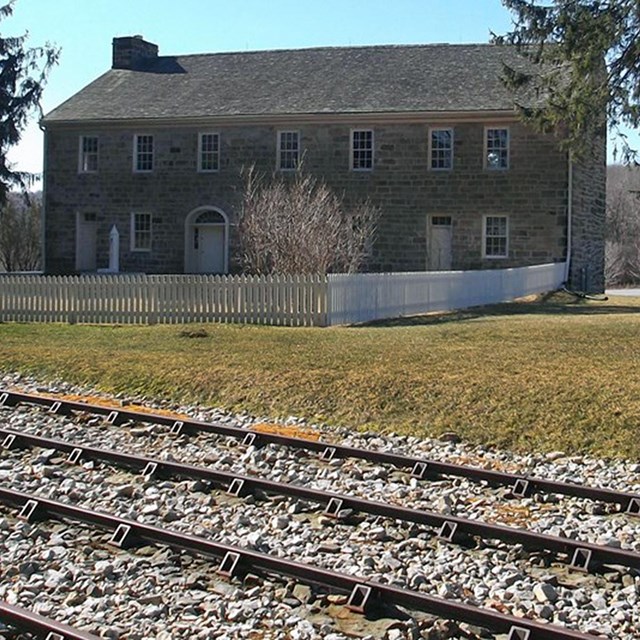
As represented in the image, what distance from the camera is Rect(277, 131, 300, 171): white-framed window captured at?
36.7 metres

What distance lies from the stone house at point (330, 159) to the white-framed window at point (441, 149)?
3 centimetres

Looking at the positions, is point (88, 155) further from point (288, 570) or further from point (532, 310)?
point (288, 570)

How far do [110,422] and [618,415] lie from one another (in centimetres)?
545

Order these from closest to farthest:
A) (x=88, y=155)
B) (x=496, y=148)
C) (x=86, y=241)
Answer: (x=496, y=148)
(x=88, y=155)
(x=86, y=241)

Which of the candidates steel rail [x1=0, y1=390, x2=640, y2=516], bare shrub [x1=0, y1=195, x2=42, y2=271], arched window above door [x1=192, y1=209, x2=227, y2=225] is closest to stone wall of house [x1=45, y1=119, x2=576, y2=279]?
arched window above door [x1=192, y1=209, x2=227, y2=225]

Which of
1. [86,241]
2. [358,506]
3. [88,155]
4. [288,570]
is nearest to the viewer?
[288,570]

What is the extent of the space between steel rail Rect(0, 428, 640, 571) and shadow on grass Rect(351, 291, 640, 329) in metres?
11.4

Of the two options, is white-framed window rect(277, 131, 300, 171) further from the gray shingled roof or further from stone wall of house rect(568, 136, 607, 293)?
stone wall of house rect(568, 136, 607, 293)

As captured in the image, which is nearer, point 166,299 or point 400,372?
point 400,372

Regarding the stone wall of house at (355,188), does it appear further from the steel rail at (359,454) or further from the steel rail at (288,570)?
the steel rail at (288,570)

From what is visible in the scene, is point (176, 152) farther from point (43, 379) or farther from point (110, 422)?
point (110, 422)

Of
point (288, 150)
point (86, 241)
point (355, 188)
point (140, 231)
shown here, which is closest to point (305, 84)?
point (288, 150)

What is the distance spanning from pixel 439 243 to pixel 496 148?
3582 millimetres

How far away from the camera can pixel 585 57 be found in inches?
978
